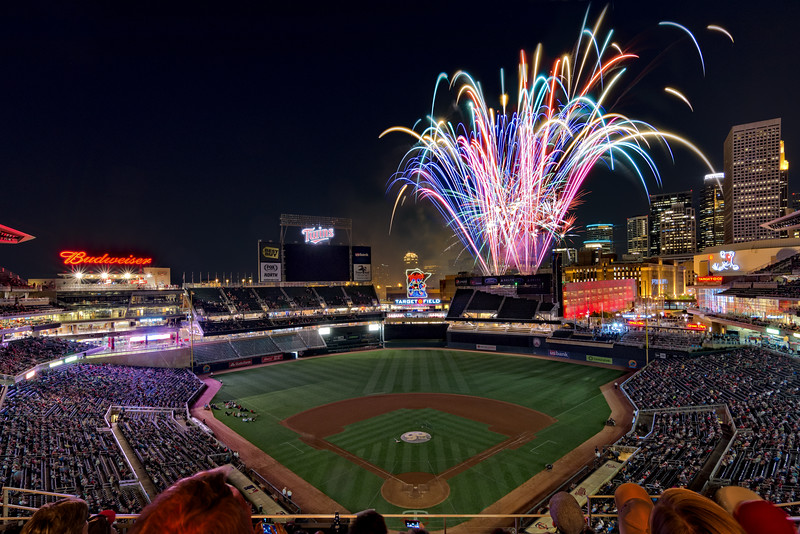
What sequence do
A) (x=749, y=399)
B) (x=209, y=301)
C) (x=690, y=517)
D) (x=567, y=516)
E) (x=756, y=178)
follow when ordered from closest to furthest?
1. (x=690, y=517)
2. (x=567, y=516)
3. (x=749, y=399)
4. (x=209, y=301)
5. (x=756, y=178)

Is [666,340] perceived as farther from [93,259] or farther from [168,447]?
[93,259]

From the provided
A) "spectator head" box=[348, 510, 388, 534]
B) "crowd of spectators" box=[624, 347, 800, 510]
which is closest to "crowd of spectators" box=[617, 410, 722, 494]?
"crowd of spectators" box=[624, 347, 800, 510]

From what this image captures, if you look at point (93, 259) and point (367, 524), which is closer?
point (367, 524)

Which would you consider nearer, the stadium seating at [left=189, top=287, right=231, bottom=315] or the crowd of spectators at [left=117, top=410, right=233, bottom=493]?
the crowd of spectators at [left=117, top=410, right=233, bottom=493]

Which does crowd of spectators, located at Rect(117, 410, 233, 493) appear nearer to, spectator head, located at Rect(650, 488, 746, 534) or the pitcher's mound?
the pitcher's mound

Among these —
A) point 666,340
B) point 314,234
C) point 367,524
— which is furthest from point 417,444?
point 314,234

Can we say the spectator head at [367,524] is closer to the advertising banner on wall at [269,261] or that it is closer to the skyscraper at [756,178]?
the advertising banner on wall at [269,261]

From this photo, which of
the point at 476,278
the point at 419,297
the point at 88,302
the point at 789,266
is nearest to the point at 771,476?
the point at 789,266
